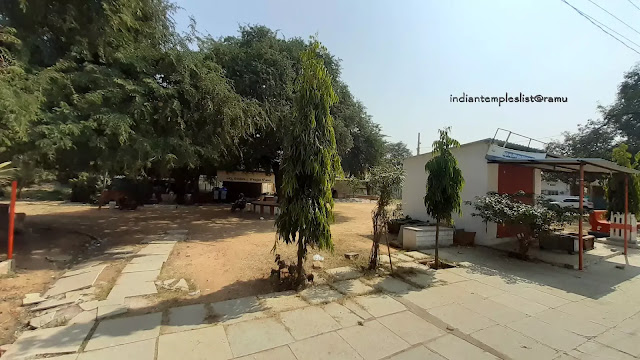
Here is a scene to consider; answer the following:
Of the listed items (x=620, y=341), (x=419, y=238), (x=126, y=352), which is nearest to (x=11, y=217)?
(x=126, y=352)

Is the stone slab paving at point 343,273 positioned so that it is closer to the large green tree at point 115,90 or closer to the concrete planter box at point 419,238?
the concrete planter box at point 419,238

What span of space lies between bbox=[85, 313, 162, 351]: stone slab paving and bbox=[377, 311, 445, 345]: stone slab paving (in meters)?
2.81

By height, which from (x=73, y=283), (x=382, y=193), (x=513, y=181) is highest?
(x=513, y=181)

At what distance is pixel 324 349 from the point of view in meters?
3.19

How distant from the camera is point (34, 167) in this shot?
6793 mm

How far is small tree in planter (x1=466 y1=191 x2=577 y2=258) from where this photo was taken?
6.63m

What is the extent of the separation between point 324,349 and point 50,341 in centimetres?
298

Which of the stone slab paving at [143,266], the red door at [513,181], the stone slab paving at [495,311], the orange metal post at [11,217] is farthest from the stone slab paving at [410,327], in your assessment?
the orange metal post at [11,217]

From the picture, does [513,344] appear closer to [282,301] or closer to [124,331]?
[282,301]

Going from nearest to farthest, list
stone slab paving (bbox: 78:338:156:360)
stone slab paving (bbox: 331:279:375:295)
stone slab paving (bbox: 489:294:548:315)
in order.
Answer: stone slab paving (bbox: 78:338:156:360), stone slab paving (bbox: 489:294:548:315), stone slab paving (bbox: 331:279:375:295)

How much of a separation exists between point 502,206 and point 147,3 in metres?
10.6

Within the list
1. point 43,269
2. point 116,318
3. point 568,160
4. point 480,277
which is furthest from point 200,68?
point 568,160

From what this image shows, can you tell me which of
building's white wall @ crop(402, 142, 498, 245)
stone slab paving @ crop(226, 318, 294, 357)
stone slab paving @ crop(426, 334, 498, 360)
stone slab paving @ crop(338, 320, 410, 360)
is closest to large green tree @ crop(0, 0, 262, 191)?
stone slab paving @ crop(226, 318, 294, 357)

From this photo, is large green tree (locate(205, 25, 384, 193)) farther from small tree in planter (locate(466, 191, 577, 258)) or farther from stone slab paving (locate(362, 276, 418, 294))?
small tree in planter (locate(466, 191, 577, 258))
